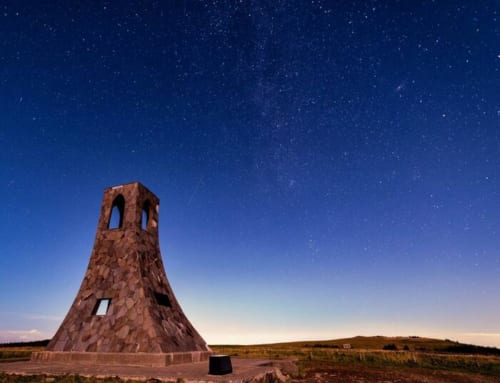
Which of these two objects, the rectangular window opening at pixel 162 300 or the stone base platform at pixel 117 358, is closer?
the stone base platform at pixel 117 358

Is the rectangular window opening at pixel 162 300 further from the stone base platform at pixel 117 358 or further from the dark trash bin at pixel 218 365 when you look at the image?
the dark trash bin at pixel 218 365

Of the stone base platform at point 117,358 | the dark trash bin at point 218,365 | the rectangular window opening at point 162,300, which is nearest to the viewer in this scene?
the dark trash bin at point 218,365

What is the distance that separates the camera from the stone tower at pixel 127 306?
13062 mm

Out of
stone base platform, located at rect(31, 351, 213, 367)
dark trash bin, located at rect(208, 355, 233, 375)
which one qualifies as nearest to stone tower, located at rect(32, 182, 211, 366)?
stone base platform, located at rect(31, 351, 213, 367)

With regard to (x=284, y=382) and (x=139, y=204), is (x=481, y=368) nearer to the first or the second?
(x=284, y=382)

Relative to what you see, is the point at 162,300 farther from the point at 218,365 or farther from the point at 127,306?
the point at 218,365

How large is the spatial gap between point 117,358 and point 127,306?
2.40 metres

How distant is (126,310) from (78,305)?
3.16 meters

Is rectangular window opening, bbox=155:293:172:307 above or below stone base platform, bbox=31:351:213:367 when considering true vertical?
above

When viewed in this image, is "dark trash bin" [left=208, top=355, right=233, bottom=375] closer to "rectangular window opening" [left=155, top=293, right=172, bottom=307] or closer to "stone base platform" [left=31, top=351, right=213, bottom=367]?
"stone base platform" [left=31, top=351, right=213, bottom=367]

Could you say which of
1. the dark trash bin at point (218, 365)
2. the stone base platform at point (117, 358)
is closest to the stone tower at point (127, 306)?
the stone base platform at point (117, 358)

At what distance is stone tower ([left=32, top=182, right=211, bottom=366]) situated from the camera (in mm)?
13062

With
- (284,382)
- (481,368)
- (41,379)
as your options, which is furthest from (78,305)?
(481,368)

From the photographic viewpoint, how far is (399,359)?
25.0 meters
